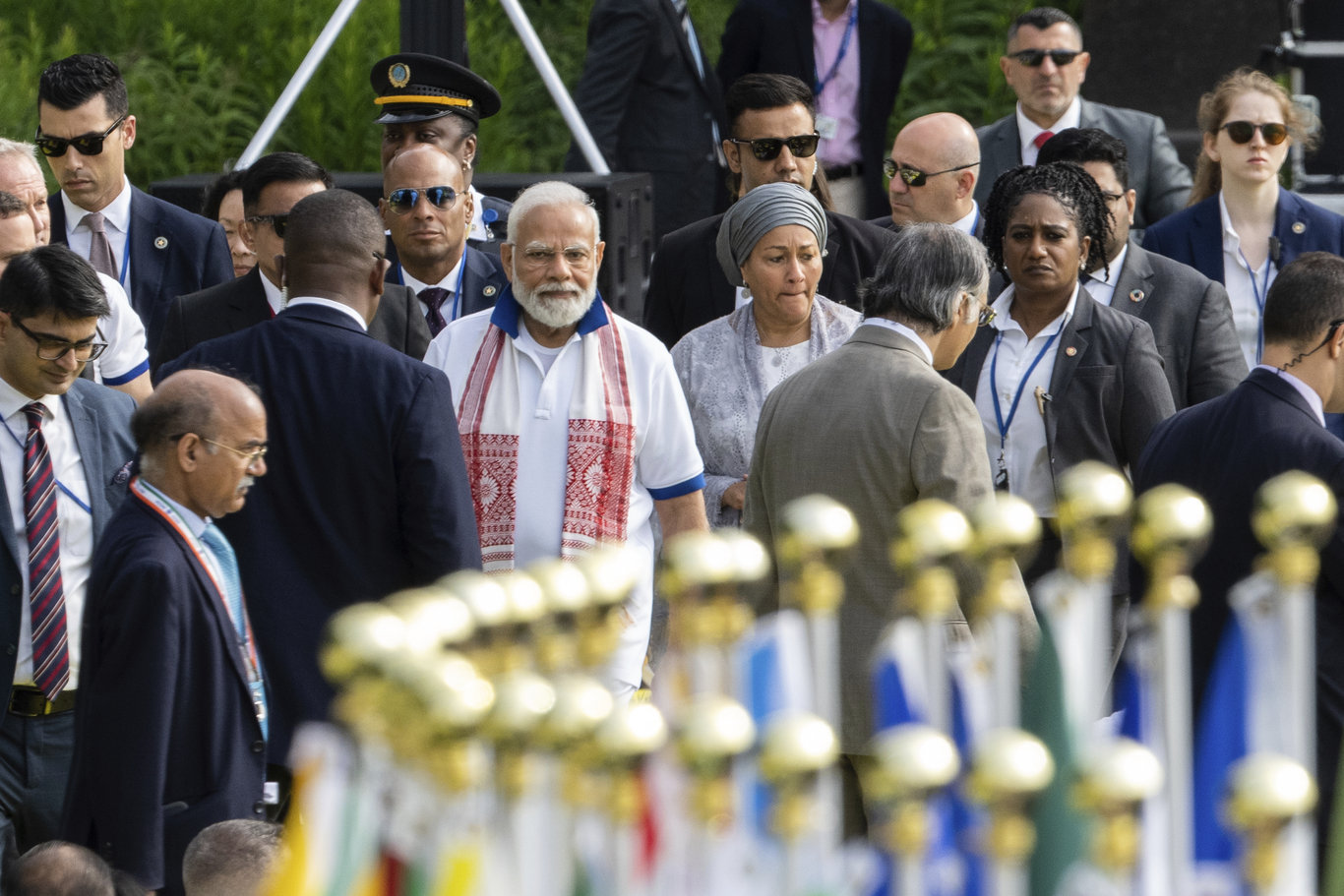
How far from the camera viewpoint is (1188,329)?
539cm

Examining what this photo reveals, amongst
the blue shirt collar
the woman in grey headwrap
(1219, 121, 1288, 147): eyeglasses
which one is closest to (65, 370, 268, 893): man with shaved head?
the blue shirt collar

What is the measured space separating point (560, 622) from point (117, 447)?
2788 millimetres

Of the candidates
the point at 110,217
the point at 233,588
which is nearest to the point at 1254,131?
the point at 110,217

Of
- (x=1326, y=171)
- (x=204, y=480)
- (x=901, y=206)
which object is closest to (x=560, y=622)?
(x=204, y=480)

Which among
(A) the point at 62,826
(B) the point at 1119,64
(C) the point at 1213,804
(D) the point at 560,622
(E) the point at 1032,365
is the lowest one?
(A) the point at 62,826

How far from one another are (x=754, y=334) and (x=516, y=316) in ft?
2.31

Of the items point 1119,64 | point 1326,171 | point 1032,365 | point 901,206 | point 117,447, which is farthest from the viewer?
point 1119,64

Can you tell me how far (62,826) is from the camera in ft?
12.0

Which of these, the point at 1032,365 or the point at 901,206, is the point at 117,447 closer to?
the point at 1032,365

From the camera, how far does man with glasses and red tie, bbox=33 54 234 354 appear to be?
5887 millimetres

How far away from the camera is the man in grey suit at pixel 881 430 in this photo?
154 inches

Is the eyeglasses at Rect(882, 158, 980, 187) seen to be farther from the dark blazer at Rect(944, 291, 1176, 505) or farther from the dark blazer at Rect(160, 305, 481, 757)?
the dark blazer at Rect(160, 305, 481, 757)

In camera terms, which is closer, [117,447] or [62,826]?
[62,826]

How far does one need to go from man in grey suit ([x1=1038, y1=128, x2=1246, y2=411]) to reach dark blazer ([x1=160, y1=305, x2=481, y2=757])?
214cm
